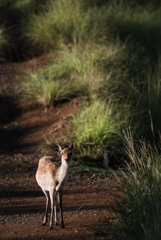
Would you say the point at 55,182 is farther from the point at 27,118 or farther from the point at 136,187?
the point at 27,118

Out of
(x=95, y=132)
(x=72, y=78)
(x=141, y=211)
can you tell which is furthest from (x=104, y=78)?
(x=141, y=211)

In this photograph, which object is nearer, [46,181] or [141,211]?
[141,211]

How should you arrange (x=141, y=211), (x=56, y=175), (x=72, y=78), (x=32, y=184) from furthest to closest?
(x=72, y=78) < (x=32, y=184) < (x=56, y=175) < (x=141, y=211)

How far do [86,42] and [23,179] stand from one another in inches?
211

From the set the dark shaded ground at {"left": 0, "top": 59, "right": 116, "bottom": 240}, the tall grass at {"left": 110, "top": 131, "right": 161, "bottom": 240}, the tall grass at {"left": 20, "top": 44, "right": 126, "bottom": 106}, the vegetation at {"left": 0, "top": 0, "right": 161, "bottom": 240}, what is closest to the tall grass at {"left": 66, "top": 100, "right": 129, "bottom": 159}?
the vegetation at {"left": 0, "top": 0, "right": 161, "bottom": 240}

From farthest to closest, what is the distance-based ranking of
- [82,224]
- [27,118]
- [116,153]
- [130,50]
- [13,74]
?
[130,50], [13,74], [27,118], [116,153], [82,224]

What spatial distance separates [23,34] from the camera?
33.5ft

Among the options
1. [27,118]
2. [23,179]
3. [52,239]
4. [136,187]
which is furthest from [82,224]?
[27,118]

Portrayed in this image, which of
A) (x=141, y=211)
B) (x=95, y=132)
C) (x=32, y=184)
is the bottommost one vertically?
(x=32, y=184)

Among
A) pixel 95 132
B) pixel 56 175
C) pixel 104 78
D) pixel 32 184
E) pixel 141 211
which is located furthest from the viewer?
pixel 104 78

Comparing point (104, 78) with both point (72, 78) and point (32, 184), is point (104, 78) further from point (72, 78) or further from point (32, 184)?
point (32, 184)

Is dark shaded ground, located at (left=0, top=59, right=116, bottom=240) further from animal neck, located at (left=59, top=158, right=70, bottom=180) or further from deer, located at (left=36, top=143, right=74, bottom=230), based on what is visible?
Result: animal neck, located at (left=59, top=158, right=70, bottom=180)

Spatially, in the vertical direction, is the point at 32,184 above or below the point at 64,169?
below

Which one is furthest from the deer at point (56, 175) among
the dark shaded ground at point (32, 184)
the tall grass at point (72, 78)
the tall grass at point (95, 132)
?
the tall grass at point (72, 78)
